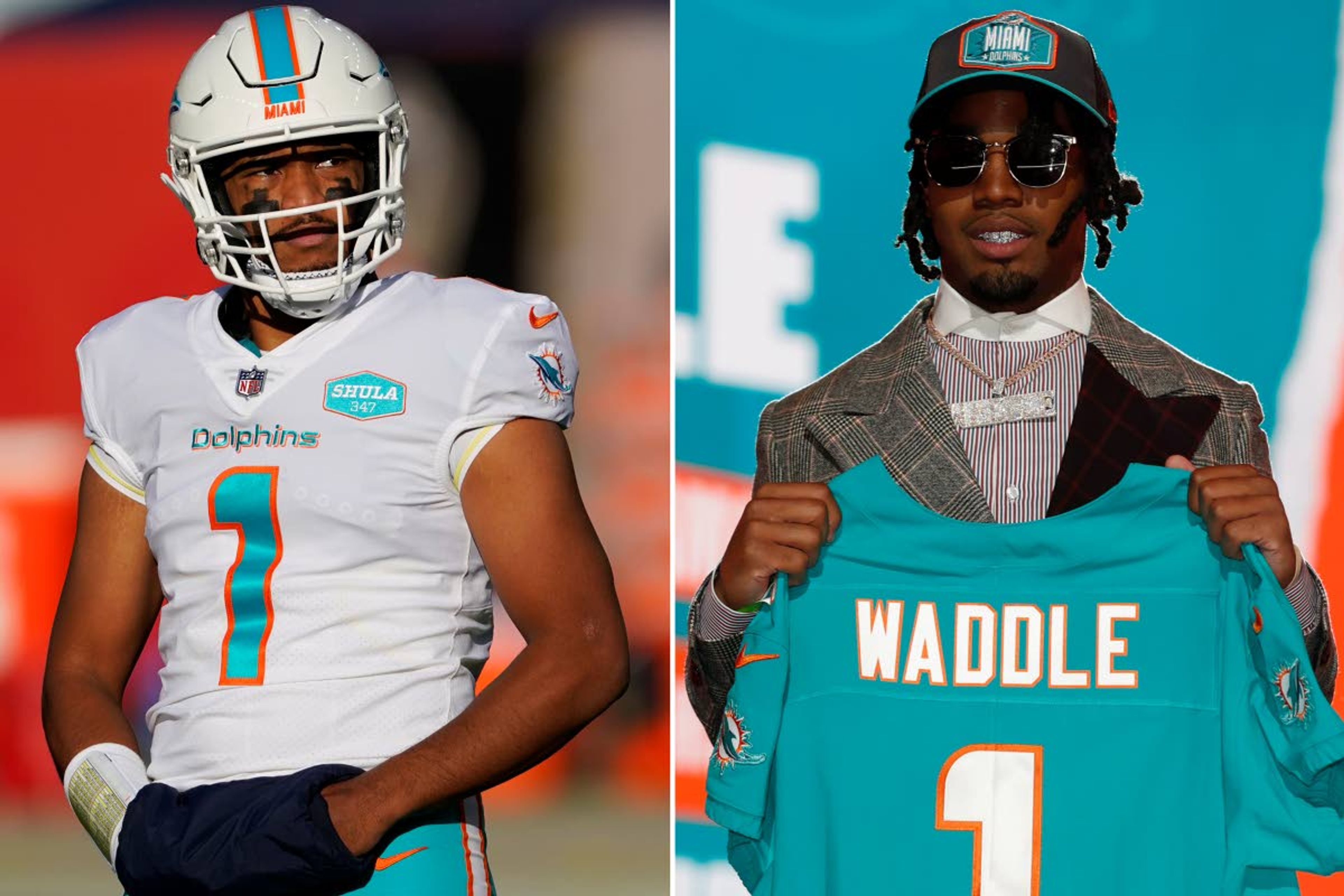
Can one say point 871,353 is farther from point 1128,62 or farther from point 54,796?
point 54,796

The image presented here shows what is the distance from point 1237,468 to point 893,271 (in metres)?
1.54

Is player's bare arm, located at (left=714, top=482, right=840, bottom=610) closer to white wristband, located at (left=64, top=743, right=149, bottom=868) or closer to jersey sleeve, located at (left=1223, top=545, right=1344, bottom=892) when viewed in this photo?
jersey sleeve, located at (left=1223, top=545, right=1344, bottom=892)

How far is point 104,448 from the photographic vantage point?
2.72 meters

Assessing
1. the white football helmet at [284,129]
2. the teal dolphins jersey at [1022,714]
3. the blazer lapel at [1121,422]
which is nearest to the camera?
the teal dolphins jersey at [1022,714]

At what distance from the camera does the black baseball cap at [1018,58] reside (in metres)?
2.82

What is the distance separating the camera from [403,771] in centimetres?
239

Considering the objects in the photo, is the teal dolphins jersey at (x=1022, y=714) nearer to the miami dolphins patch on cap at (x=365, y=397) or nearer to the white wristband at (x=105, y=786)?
the miami dolphins patch on cap at (x=365, y=397)

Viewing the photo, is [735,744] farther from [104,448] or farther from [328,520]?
[104,448]

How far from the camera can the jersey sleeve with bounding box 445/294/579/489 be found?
8.37 feet

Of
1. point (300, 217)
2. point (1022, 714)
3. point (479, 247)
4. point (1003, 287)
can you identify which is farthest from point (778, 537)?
point (479, 247)

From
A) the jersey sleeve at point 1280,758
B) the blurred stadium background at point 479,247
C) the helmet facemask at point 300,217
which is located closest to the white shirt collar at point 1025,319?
the jersey sleeve at point 1280,758

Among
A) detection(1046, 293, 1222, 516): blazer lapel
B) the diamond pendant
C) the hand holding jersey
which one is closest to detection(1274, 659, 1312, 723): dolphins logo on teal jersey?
the hand holding jersey

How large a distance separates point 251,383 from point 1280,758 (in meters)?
1.47

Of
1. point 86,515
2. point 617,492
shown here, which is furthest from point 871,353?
point 617,492
